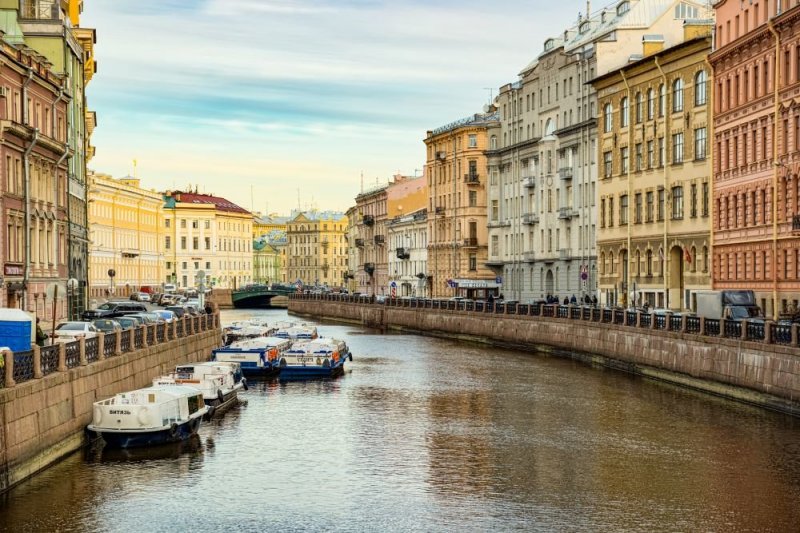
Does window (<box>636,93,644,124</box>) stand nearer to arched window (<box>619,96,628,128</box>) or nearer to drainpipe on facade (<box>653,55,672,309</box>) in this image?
arched window (<box>619,96,628,128</box>)

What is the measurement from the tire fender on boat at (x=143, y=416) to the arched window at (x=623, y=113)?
2252 inches

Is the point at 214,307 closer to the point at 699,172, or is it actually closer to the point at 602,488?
the point at 699,172

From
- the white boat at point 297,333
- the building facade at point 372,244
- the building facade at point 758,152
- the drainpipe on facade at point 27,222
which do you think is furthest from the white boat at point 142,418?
the building facade at point 372,244

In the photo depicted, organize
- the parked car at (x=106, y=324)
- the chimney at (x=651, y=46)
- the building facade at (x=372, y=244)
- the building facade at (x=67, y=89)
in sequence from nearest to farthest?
1. the parked car at (x=106, y=324)
2. the building facade at (x=67, y=89)
3. the chimney at (x=651, y=46)
4. the building facade at (x=372, y=244)

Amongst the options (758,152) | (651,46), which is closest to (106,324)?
(758,152)

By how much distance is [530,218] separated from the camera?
111m

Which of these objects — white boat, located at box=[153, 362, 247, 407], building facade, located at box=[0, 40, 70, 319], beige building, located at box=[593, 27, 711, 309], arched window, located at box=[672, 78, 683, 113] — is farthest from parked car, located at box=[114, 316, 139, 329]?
arched window, located at box=[672, 78, 683, 113]

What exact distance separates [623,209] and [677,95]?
37.2 ft

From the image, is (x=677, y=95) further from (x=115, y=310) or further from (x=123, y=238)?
(x=123, y=238)

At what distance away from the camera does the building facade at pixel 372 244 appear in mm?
172875

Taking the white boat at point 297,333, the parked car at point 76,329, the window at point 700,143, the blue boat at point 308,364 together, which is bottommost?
the blue boat at point 308,364

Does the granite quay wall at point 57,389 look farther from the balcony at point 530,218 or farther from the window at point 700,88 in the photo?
the balcony at point 530,218

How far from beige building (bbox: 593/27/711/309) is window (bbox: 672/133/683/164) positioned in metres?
0.06

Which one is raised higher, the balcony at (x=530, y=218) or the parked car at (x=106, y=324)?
the balcony at (x=530, y=218)
